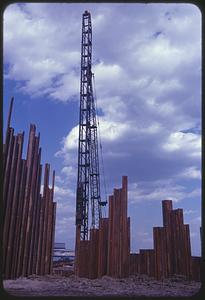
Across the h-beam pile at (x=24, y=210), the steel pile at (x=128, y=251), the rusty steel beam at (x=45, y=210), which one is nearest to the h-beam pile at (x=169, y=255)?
the steel pile at (x=128, y=251)

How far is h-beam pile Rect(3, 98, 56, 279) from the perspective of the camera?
970 centimetres

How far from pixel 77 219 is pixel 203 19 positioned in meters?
23.7

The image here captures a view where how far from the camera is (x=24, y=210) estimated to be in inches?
408

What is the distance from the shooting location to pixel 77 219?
26234mm

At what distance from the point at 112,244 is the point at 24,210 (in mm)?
3070

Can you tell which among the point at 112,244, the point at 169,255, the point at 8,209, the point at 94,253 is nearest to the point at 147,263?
the point at 169,255

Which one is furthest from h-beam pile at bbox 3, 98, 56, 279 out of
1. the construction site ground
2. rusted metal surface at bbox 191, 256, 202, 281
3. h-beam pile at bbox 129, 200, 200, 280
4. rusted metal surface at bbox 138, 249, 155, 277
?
rusted metal surface at bbox 191, 256, 202, 281

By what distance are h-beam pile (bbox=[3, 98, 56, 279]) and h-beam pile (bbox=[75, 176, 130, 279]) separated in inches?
66.9

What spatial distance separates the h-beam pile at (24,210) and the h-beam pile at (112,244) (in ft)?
5.57

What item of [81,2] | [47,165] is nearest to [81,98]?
[47,165]

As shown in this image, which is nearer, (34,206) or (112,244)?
(34,206)

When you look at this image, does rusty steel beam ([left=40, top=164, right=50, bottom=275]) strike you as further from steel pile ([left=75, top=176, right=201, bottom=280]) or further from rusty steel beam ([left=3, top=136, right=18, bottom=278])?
rusty steel beam ([left=3, top=136, right=18, bottom=278])

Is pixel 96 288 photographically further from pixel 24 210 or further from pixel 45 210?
pixel 45 210

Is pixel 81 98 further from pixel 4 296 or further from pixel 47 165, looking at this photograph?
pixel 4 296
